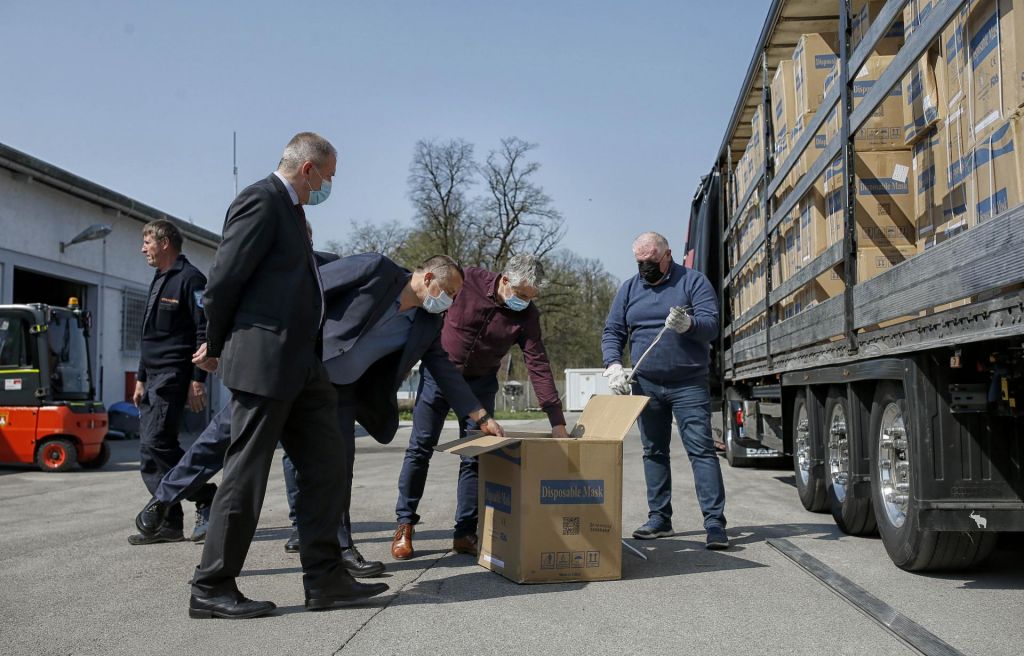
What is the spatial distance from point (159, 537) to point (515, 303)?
8.27 feet

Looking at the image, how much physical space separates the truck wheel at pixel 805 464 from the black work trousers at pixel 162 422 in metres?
4.02

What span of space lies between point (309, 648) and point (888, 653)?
2020 mm

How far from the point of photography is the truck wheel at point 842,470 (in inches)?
226

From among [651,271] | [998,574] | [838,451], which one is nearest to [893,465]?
[998,574]

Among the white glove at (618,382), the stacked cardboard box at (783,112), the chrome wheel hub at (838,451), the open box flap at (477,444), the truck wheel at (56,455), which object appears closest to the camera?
the open box flap at (477,444)

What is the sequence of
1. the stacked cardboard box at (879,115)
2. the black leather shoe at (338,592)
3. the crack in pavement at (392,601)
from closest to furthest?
the crack in pavement at (392,601), the black leather shoe at (338,592), the stacked cardboard box at (879,115)

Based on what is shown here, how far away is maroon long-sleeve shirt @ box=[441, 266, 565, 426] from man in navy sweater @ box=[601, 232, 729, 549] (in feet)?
1.65

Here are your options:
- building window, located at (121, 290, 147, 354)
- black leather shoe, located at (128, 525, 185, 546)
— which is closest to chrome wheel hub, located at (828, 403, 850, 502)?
black leather shoe, located at (128, 525, 185, 546)

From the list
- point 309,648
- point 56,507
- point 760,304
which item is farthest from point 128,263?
point 309,648

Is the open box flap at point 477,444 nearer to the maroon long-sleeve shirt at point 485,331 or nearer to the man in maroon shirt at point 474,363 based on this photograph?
the man in maroon shirt at point 474,363

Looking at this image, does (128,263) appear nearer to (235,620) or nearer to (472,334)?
(472,334)

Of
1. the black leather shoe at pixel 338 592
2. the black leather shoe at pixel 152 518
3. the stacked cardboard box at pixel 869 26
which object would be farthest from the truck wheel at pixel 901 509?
the black leather shoe at pixel 152 518

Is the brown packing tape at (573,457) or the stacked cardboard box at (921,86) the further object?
the brown packing tape at (573,457)

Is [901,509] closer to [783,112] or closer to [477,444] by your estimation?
[477,444]
